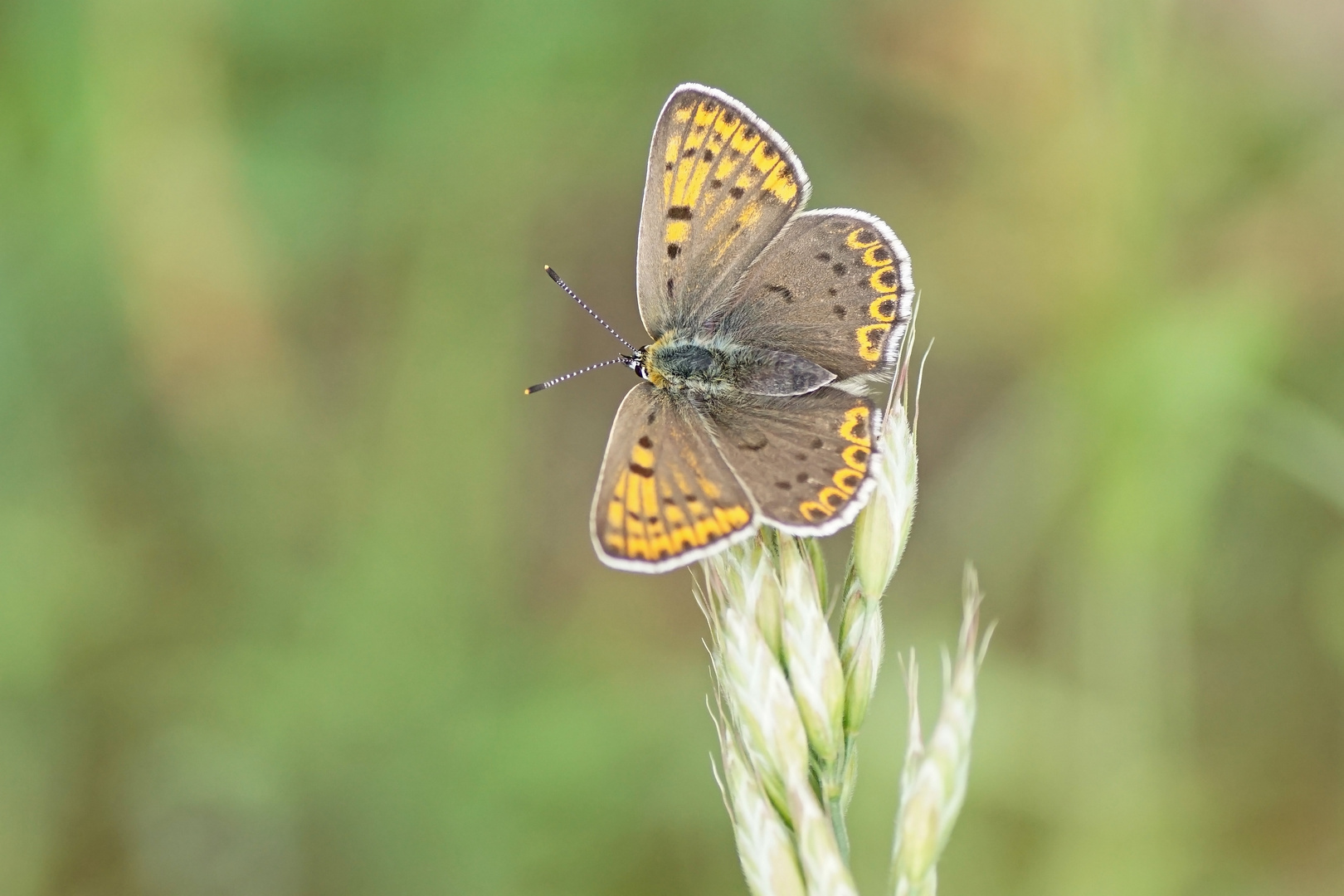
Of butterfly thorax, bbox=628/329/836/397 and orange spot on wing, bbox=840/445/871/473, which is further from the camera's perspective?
butterfly thorax, bbox=628/329/836/397

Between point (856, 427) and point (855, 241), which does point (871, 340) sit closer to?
point (855, 241)

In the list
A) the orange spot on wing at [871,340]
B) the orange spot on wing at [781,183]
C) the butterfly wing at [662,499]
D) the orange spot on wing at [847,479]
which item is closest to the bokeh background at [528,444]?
the orange spot on wing at [871,340]

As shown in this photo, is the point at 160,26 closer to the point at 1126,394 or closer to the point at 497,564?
the point at 497,564

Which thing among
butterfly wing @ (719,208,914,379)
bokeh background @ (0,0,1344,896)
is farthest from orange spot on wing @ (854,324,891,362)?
bokeh background @ (0,0,1344,896)

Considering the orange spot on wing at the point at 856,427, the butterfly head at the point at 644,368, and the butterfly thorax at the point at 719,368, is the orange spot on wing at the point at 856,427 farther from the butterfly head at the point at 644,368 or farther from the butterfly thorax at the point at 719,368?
the butterfly head at the point at 644,368

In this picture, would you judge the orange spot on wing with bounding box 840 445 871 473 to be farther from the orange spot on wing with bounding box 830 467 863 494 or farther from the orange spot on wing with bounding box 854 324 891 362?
the orange spot on wing with bounding box 854 324 891 362

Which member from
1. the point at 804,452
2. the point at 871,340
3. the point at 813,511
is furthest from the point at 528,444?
the point at 813,511

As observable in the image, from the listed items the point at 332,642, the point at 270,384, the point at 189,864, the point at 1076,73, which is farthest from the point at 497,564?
the point at 1076,73

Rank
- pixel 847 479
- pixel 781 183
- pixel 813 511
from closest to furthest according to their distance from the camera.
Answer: pixel 813 511
pixel 847 479
pixel 781 183
